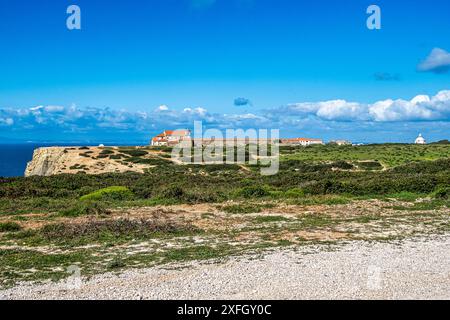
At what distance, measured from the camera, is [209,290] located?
28.9ft

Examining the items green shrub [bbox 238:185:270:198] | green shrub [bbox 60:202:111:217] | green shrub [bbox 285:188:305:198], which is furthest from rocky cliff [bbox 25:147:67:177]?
green shrub [bbox 60:202:111:217]

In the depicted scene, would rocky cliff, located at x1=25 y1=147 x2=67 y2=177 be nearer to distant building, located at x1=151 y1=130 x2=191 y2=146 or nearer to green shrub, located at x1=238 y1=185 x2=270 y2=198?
green shrub, located at x1=238 y1=185 x2=270 y2=198

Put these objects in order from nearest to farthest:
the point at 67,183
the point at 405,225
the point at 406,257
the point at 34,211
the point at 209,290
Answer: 1. the point at 209,290
2. the point at 406,257
3. the point at 405,225
4. the point at 34,211
5. the point at 67,183

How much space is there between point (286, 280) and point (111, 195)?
774 inches

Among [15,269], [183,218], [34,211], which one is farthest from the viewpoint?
[34,211]

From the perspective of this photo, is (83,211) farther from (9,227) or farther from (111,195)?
(111,195)

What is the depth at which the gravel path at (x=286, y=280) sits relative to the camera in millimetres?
8594

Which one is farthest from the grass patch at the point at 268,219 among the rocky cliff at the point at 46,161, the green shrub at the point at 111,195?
the rocky cliff at the point at 46,161

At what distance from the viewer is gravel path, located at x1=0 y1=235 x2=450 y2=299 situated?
8.59 meters

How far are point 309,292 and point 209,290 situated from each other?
6.59 feet

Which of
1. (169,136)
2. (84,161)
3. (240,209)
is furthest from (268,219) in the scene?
(169,136)

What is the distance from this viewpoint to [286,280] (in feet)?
31.2
